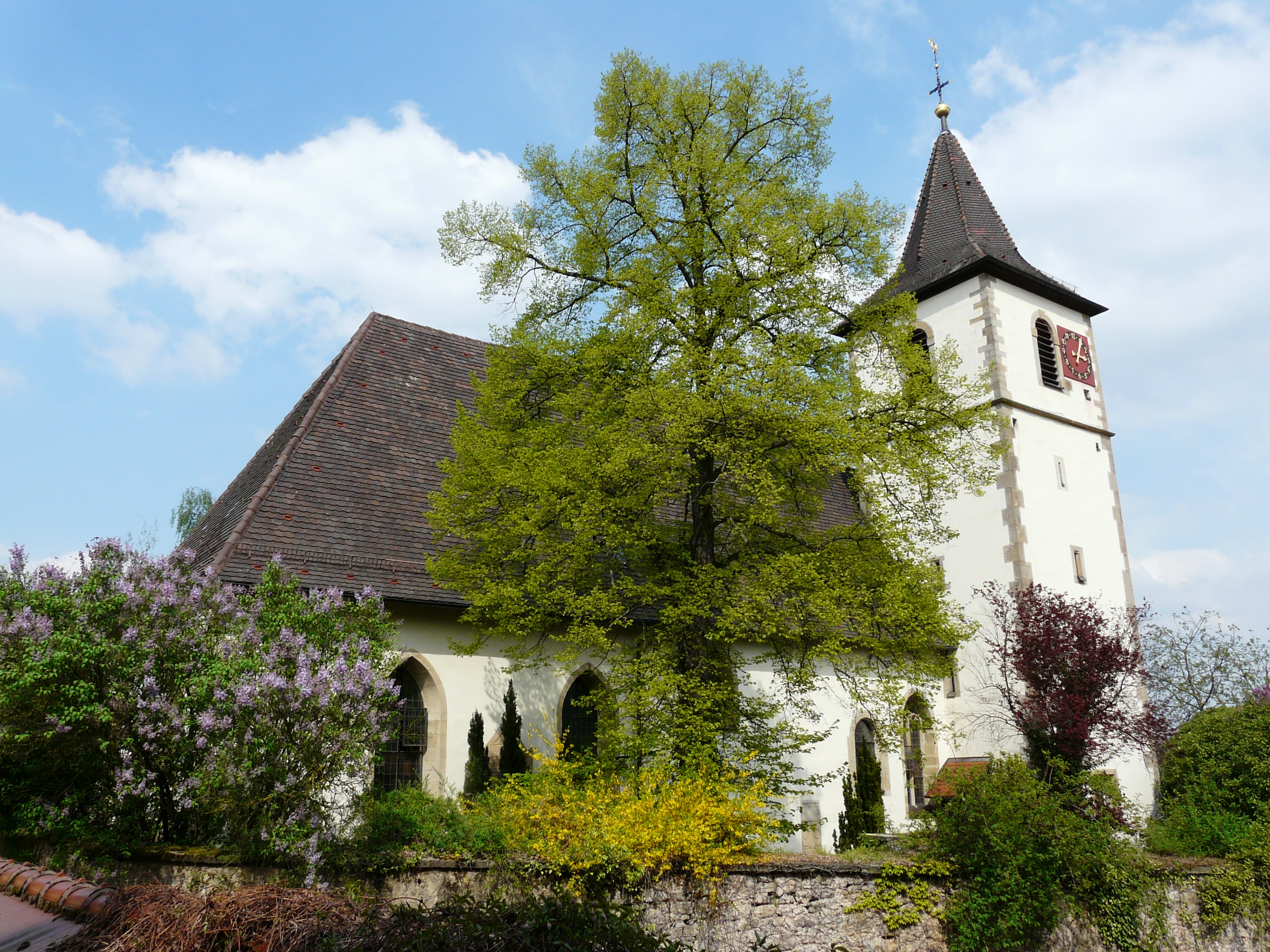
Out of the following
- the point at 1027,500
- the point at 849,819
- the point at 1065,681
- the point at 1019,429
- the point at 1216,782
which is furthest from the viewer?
the point at 1019,429

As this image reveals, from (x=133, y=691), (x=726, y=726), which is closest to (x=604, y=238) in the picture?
(x=726, y=726)

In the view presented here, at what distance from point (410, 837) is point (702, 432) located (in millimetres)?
5336

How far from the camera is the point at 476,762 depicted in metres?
12.9

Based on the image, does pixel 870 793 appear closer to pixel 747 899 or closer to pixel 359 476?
pixel 747 899

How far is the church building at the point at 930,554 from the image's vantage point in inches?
510

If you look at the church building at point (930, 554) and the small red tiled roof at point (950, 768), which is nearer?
the church building at point (930, 554)

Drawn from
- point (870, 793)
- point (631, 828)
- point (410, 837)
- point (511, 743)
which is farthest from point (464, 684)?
point (870, 793)

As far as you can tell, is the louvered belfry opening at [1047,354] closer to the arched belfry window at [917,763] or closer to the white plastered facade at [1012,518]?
the white plastered facade at [1012,518]

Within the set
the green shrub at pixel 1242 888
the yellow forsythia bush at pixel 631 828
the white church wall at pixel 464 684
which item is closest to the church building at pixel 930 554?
the white church wall at pixel 464 684

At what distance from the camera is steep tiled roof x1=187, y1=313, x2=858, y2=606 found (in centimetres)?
1247

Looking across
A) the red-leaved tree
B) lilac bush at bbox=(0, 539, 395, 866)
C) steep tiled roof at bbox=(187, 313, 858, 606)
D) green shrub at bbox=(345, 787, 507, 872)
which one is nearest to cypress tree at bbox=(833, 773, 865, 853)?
the red-leaved tree

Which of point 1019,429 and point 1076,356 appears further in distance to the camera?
point 1076,356

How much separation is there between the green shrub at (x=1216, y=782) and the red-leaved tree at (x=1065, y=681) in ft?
3.06

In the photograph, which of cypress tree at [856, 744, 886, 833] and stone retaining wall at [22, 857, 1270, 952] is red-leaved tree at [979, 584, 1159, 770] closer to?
cypress tree at [856, 744, 886, 833]
